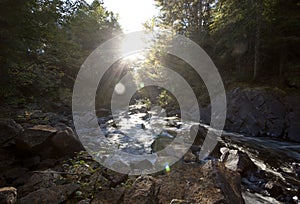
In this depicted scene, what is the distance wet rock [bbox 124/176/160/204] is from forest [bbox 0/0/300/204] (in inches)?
0.7

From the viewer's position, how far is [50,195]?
313 centimetres

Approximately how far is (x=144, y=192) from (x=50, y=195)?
1.58 m

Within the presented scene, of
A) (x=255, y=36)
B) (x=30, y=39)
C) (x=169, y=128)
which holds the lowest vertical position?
(x=169, y=128)

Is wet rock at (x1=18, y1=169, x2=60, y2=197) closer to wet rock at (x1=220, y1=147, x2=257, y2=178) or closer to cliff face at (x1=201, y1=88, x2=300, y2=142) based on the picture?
wet rock at (x1=220, y1=147, x2=257, y2=178)

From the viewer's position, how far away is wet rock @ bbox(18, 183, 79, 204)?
301 centimetres

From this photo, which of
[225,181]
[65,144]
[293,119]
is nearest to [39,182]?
[65,144]

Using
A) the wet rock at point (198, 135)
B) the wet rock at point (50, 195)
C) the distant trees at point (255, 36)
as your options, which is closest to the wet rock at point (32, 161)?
the wet rock at point (50, 195)

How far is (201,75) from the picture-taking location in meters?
17.2

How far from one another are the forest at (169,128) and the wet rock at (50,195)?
0.05ft

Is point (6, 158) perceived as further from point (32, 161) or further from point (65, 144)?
point (65, 144)

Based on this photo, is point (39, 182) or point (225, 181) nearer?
point (225, 181)

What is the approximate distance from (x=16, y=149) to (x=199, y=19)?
20.3 metres

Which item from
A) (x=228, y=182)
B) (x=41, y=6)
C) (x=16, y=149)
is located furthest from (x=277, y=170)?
(x=41, y=6)

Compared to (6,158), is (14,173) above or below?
below
